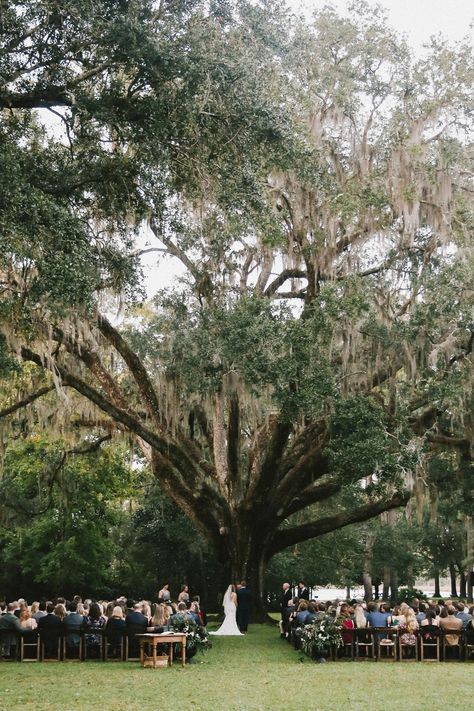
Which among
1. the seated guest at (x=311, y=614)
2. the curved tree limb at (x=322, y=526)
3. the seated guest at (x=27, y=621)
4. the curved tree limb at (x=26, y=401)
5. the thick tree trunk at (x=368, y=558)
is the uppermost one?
the curved tree limb at (x=26, y=401)

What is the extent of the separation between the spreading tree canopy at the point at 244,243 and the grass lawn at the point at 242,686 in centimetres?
442

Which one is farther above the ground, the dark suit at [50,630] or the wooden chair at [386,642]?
the dark suit at [50,630]

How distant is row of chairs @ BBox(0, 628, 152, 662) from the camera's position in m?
13.1

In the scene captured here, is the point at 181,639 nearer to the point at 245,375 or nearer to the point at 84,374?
the point at 245,375

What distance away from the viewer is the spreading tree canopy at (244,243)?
35.6 ft

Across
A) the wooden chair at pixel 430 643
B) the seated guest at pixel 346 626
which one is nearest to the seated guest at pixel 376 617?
the seated guest at pixel 346 626

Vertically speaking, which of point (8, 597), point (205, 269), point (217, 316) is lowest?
point (8, 597)

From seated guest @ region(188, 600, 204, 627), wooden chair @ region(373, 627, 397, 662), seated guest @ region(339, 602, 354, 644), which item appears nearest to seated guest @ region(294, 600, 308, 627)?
seated guest @ region(339, 602, 354, 644)

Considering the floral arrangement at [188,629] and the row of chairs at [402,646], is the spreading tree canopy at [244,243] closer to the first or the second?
the row of chairs at [402,646]

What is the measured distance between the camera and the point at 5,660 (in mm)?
13133

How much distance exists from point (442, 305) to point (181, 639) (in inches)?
299

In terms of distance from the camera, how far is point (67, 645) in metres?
13.3

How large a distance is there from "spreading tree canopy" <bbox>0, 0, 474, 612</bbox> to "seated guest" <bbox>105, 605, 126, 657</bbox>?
4.09m

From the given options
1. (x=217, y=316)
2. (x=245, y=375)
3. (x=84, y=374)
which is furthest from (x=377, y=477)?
(x=84, y=374)
